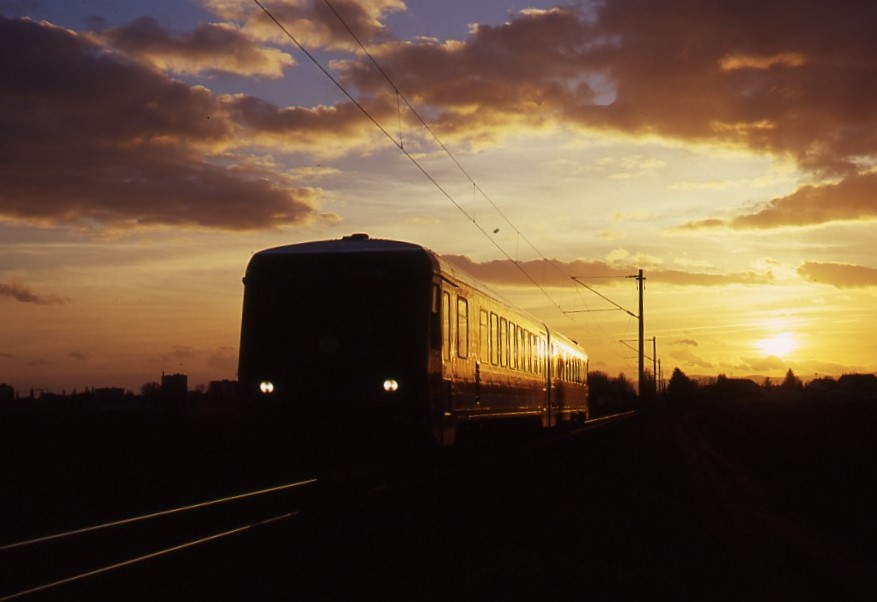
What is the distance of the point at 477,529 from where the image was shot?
1106 cm

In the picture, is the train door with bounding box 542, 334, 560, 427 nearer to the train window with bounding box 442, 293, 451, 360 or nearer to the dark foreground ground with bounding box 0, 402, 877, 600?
the dark foreground ground with bounding box 0, 402, 877, 600

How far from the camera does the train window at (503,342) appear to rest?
21.2 m

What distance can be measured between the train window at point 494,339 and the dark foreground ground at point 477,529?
1949 mm

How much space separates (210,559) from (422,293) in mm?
6673

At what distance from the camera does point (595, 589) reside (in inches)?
317

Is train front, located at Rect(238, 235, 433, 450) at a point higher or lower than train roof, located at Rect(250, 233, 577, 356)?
lower

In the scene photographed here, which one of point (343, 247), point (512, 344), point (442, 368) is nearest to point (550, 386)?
point (512, 344)

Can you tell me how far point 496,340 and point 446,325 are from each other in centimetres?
478

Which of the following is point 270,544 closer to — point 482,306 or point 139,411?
point 482,306

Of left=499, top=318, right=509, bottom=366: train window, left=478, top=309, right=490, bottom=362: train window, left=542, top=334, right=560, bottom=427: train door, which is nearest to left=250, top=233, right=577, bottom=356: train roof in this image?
left=478, top=309, right=490, bottom=362: train window

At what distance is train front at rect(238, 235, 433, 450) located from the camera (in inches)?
581

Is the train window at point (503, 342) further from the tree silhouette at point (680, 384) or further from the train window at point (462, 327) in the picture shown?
the tree silhouette at point (680, 384)

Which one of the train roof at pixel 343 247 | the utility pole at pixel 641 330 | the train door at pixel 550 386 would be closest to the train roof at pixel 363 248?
the train roof at pixel 343 247

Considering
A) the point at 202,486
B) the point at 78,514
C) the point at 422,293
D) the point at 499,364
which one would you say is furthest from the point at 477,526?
the point at 499,364
